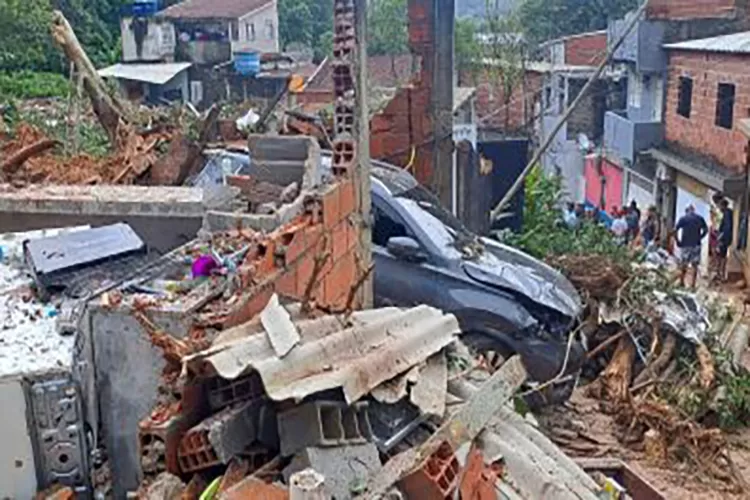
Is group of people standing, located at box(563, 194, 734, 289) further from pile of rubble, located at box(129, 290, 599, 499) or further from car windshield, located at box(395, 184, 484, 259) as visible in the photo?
pile of rubble, located at box(129, 290, 599, 499)

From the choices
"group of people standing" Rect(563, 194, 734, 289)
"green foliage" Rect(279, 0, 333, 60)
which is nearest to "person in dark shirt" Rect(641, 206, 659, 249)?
"group of people standing" Rect(563, 194, 734, 289)

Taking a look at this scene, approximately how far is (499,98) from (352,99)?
23.3 metres

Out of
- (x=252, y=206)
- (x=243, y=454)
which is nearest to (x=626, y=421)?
(x=252, y=206)

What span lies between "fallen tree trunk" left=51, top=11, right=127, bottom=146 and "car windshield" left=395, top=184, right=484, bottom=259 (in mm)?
3695

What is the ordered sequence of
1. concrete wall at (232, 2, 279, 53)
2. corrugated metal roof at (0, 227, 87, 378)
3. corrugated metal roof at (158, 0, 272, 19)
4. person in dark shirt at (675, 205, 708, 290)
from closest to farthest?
corrugated metal roof at (0, 227, 87, 378), person in dark shirt at (675, 205, 708, 290), corrugated metal roof at (158, 0, 272, 19), concrete wall at (232, 2, 279, 53)

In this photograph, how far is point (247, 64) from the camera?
34.1m

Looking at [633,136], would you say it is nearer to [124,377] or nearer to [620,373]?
[620,373]

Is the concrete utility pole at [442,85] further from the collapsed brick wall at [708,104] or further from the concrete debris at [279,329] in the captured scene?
the collapsed brick wall at [708,104]

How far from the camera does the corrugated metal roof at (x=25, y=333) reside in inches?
159

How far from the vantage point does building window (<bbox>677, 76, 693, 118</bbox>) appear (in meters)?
21.5

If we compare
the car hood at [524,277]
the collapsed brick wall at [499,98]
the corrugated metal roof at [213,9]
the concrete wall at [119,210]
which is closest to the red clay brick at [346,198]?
the concrete wall at [119,210]

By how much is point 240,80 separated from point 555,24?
554 inches

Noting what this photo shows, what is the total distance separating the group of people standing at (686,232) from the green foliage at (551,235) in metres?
0.36

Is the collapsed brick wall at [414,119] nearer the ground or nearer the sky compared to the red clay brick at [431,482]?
nearer the sky
